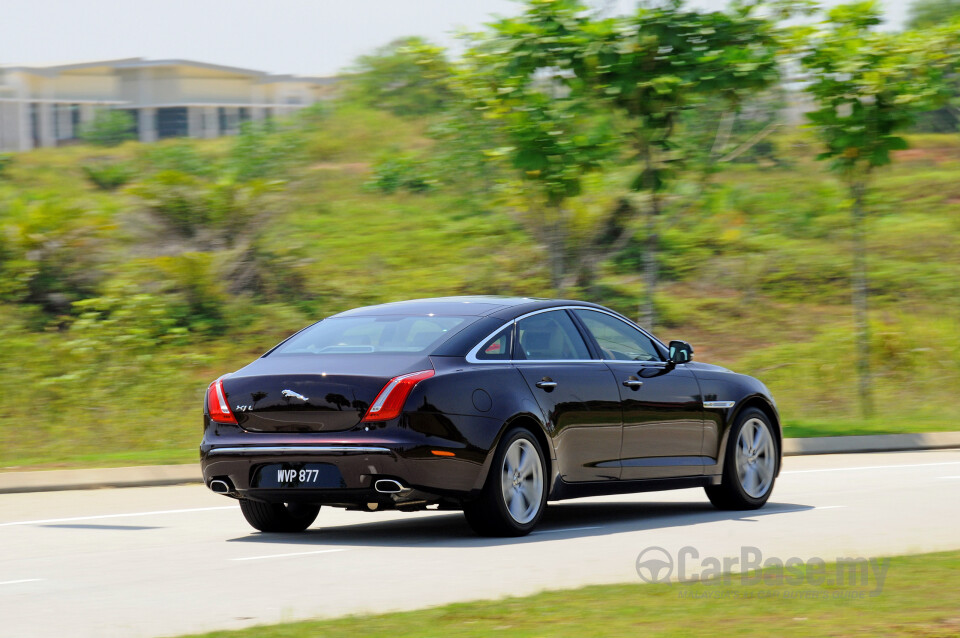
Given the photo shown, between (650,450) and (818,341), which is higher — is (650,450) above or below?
above

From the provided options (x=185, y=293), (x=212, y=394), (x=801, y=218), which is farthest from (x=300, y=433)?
(x=801, y=218)

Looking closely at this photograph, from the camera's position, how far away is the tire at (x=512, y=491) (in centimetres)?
→ 871

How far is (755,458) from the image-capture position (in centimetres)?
1113

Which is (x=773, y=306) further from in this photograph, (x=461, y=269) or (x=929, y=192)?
(x=929, y=192)

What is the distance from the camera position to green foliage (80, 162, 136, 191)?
33.9 meters

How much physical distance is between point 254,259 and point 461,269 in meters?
4.18

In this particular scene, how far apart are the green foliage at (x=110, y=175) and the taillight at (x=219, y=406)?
84.8ft

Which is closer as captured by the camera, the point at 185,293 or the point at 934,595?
the point at 934,595

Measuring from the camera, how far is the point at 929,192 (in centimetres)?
3734

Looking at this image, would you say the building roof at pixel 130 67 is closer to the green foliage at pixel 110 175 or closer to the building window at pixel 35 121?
the building window at pixel 35 121

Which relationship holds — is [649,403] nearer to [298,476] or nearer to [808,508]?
[808,508]

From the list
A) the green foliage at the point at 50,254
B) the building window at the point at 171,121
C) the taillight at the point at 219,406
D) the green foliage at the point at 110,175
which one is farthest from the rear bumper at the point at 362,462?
the building window at the point at 171,121

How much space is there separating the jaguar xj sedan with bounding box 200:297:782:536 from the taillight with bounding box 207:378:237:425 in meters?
0.01

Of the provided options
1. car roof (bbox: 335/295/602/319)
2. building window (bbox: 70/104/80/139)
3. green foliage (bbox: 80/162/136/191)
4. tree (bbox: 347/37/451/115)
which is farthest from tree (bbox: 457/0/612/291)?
building window (bbox: 70/104/80/139)
